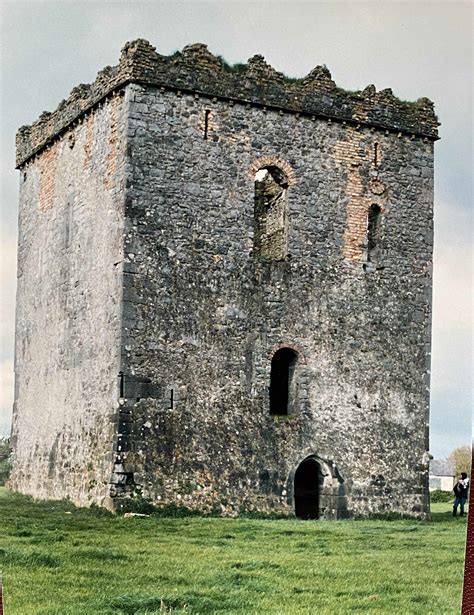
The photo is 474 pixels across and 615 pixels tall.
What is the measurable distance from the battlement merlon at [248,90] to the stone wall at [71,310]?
505 mm

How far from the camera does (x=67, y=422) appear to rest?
24656mm

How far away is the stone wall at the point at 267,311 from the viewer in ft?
73.5

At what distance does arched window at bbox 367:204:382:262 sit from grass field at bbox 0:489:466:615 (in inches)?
239

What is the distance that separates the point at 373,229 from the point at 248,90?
12.6 feet

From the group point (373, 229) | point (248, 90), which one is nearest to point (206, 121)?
point (248, 90)

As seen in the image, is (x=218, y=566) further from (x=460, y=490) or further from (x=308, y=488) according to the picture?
(x=460, y=490)

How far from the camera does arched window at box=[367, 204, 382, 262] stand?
2506 centimetres

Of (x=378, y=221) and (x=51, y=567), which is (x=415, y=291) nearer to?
(x=378, y=221)

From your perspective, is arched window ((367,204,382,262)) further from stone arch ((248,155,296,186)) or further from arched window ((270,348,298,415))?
arched window ((270,348,298,415))

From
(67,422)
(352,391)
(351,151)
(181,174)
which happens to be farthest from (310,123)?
(67,422)

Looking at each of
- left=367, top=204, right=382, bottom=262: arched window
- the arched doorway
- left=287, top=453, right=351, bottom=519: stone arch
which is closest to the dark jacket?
left=287, top=453, right=351, bottom=519: stone arch

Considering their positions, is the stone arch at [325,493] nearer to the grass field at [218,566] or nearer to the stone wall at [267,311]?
the stone wall at [267,311]

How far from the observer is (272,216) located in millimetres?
24797

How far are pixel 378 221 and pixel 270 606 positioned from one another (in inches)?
514
